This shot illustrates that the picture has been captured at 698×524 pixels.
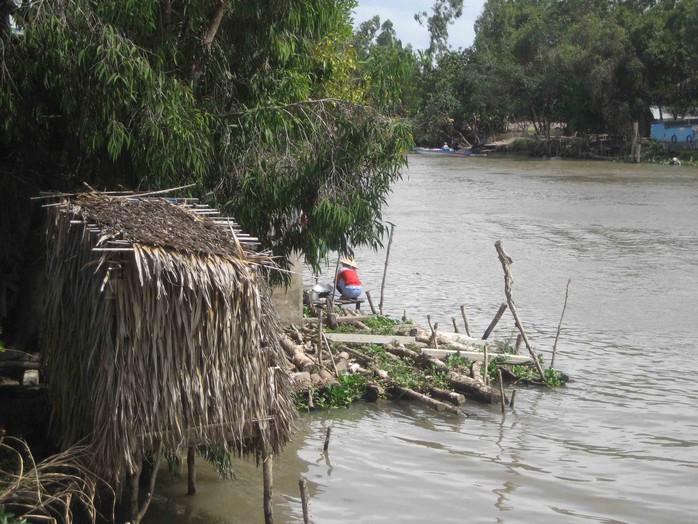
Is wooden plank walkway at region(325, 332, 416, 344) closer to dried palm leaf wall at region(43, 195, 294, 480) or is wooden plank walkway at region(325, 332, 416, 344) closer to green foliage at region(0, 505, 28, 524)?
dried palm leaf wall at region(43, 195, 294, 480)

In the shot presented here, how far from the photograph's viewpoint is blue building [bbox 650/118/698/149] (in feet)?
171

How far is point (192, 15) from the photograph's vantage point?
821cm

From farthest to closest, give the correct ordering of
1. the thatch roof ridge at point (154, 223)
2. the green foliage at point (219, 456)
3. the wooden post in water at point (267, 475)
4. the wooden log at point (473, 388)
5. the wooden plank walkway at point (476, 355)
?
the wooden plank walkway at point (476, 355) → the wooden log at point (473, 388) → the green foliage at point (219, 456) → the wooden post in water at point (267, 475) → the thatch roof ridge at point (154, 223)

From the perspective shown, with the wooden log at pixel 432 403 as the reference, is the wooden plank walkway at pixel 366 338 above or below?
above

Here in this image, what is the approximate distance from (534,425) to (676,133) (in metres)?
47.3

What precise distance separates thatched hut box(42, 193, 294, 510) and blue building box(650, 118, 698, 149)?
50.7 meters

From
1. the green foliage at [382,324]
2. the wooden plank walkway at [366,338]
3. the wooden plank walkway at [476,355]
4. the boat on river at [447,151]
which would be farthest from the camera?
the boat on river at [447,151]

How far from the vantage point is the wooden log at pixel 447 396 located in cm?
1012

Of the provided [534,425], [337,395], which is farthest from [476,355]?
[337,395]

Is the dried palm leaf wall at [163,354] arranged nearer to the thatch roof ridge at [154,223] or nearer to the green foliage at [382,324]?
the thatch roof ridge at [154,223]

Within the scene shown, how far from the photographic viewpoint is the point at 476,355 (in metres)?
11.1

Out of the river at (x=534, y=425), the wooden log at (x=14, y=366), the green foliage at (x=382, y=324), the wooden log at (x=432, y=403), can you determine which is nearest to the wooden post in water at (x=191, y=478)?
the river at (x=534, y=425)

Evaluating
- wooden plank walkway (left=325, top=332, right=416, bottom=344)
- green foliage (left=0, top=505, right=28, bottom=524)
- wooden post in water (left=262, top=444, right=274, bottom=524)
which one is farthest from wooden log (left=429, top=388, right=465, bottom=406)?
green foliage (left=0, top=505, right=28, bottom=524)

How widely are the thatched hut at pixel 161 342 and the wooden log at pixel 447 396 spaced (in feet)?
14.1
